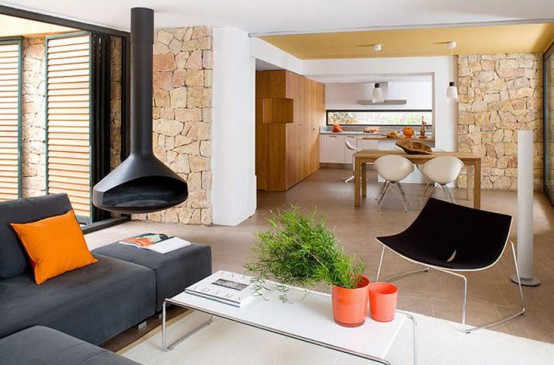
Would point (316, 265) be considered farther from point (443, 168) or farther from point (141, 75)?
point (443, 168)

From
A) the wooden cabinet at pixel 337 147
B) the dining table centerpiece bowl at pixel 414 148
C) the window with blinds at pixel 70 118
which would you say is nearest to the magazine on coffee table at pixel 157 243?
the window with blinds at pixel 70 118

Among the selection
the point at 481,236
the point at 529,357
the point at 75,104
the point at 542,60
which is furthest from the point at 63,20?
the point at 542,60

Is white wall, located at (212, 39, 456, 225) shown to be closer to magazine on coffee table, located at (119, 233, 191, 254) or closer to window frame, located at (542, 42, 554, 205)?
magazine on coffee table, located at (119, 233, 191, 254)

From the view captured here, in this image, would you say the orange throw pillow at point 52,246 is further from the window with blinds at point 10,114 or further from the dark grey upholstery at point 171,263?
the window with blinds at point 10,114

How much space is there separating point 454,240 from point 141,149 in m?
2.71

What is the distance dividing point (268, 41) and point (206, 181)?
2655 mm

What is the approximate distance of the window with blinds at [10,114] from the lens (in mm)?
5895

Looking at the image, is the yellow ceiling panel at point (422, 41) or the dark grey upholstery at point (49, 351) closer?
the dark grey upholstery at point (49, 351)

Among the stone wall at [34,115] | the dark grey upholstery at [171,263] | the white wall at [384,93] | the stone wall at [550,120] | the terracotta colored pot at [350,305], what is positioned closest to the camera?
the terracotta colored pot at [350,305]

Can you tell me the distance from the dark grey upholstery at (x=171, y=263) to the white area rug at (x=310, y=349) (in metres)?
0.26

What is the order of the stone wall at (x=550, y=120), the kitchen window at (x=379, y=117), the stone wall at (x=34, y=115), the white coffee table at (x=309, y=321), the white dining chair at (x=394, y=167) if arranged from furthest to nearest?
the kitchen window at (x=379, y=117)
the stone wall at (x=550, y=120)
the white dining chair at (x=394, y=167)
the stone wall at (x=34, y=115)
the white coffee table at (x=309, y=321)

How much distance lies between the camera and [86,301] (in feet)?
7.94

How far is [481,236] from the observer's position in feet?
10.7

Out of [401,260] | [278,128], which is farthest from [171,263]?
[278,128]
